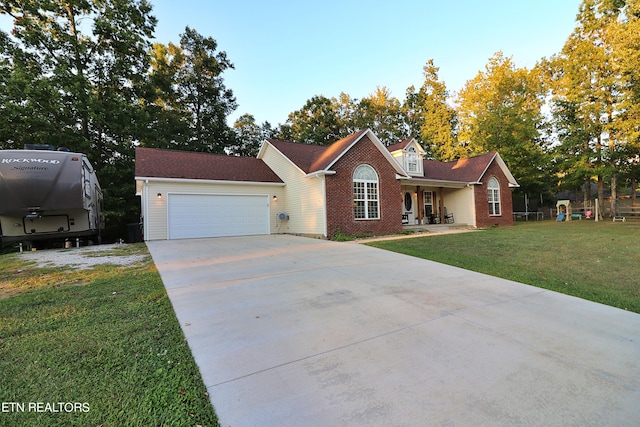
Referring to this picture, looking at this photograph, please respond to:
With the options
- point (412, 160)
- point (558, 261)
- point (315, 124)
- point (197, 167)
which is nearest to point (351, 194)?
point (412, 160)

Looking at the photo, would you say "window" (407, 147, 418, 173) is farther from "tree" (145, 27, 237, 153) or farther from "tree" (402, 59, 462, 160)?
"tree" (145, 27, 237, 153)

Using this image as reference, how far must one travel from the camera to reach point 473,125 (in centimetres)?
2344

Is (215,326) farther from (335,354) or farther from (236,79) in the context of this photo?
(236,79)

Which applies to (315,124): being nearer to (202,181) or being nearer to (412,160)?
(412,160)

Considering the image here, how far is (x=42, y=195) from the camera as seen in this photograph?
9.30m

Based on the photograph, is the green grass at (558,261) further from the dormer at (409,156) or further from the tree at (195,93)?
the tree at (195,93)

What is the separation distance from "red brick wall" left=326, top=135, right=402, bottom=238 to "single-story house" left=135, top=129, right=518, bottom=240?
0.04m

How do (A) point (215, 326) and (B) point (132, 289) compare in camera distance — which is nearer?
(A) point (215, 326)

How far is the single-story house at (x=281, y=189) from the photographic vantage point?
12.5 m

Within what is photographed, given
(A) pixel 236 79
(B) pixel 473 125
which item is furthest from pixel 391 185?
(A) pixel 236 79

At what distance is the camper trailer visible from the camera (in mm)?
9070

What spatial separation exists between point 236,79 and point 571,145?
2870cm

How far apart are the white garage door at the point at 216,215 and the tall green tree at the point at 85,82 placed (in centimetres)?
644

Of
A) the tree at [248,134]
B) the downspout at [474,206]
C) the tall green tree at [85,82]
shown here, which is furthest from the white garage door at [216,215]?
the tree at [248,134]
